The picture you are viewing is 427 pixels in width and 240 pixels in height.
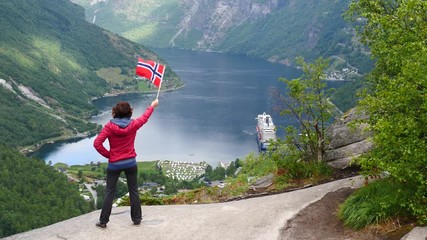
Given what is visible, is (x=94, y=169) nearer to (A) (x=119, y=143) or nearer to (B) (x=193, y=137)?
(B) (x=193, y=137)

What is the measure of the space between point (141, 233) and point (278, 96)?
1170 cm

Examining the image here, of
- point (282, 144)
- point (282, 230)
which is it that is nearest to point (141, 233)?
point (282, 230)

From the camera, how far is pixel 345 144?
818 inches

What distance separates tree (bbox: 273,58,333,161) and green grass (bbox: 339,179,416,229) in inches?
291

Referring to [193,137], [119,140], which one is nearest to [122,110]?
[119,140]

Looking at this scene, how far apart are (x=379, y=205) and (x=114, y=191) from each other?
22.6 ft

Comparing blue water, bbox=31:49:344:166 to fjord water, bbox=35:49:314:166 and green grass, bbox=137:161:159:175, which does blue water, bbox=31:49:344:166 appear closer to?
fjord water, bbox=35:49:314:166

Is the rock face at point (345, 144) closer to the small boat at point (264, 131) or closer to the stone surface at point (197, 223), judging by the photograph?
the stone surface at point (197, 223)

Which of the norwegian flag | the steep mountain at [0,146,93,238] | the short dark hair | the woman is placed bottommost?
the steep mountain at [0,146,93,238]

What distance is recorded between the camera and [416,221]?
1173 centimetres

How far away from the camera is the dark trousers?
12.6m

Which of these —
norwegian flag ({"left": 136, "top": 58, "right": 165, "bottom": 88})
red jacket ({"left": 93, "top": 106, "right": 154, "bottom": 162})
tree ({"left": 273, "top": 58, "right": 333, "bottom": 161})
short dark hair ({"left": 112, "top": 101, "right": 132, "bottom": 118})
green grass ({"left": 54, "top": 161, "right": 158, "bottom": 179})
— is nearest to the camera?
red jacket ({"left": 93, "top": 106, "right": 154, "bottom": 162})

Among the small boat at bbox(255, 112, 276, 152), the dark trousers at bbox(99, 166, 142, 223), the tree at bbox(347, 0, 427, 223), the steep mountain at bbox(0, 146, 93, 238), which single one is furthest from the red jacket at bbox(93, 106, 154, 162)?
the small boat at bbox(255, 112, 276, 152)

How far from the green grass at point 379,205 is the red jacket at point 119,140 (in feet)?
19.7
